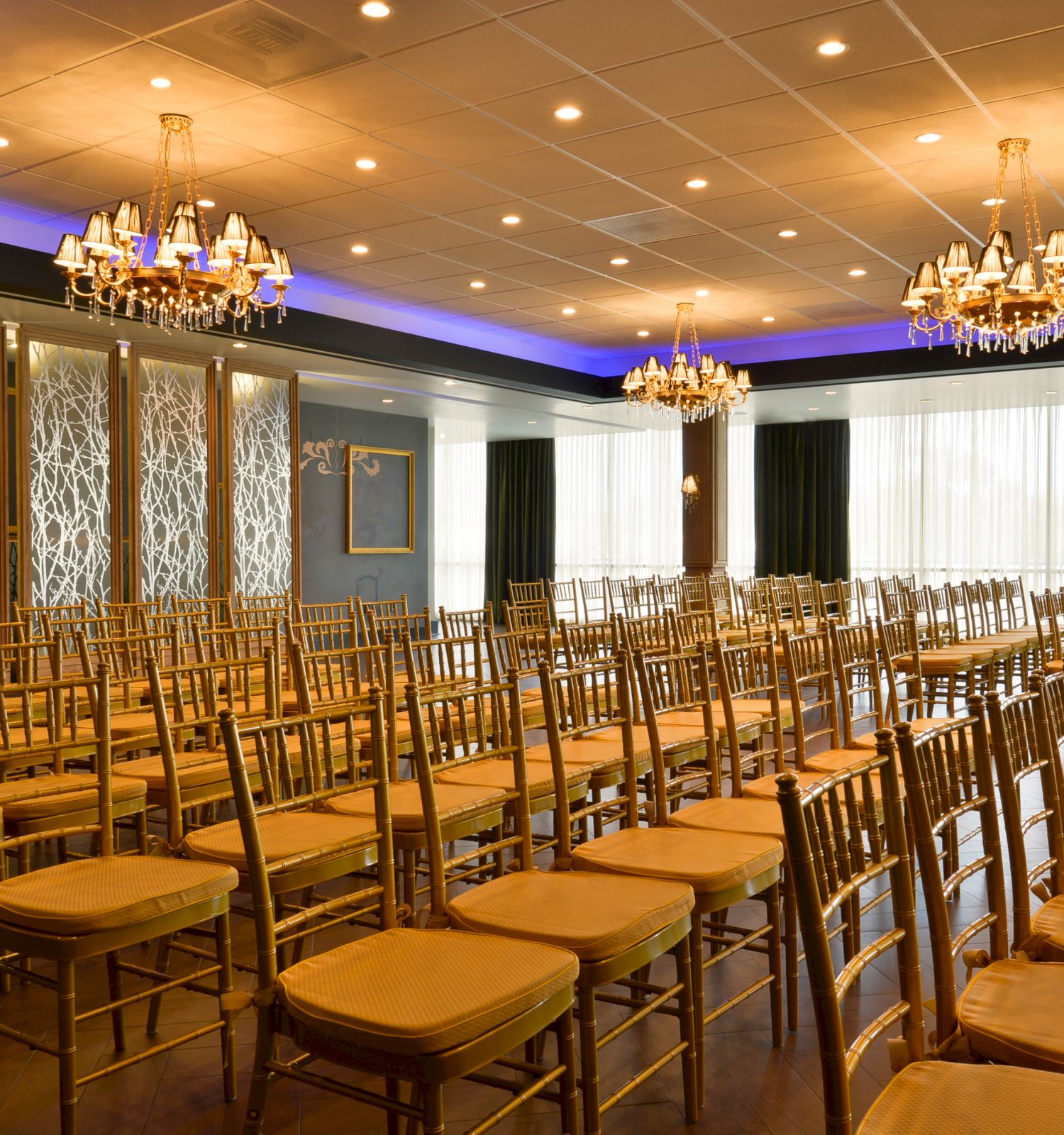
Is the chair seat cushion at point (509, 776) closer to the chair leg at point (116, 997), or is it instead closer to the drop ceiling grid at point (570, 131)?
the chair leg at point (116, 997)

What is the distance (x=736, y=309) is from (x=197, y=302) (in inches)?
240

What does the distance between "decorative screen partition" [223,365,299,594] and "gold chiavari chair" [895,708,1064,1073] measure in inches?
333

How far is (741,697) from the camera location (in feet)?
12.8

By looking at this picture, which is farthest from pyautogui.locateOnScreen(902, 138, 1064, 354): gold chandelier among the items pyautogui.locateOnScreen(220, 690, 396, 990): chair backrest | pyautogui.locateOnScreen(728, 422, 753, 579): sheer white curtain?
pyautogui.locateOnScreen(728, 422, 753, 579): sheer white curtain

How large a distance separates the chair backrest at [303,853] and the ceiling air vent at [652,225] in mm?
5358

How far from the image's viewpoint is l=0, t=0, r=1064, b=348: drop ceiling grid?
15.2ft

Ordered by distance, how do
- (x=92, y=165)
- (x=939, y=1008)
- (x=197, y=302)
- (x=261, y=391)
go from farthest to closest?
(x=261, y=391), (x=92, y=165), (x=197, y=302), (x=939, y=1008)

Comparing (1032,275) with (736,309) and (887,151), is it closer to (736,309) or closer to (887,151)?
(887,151)

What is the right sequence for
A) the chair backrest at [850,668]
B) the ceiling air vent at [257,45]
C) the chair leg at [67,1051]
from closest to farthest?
1. the chair leg at [67,1051]
2. the chair backrest at [850,668]
3. the ceiling air vent at [257,45]

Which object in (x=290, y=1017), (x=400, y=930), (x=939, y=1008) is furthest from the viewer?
(x=400, y=930)

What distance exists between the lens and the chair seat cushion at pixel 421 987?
1.77 meters

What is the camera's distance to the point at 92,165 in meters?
6.40

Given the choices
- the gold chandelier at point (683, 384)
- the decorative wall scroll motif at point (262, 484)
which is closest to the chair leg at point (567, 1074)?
the gold chandelier at point (683, 384)

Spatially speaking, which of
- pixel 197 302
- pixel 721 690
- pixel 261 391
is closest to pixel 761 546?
pixel 261 391
